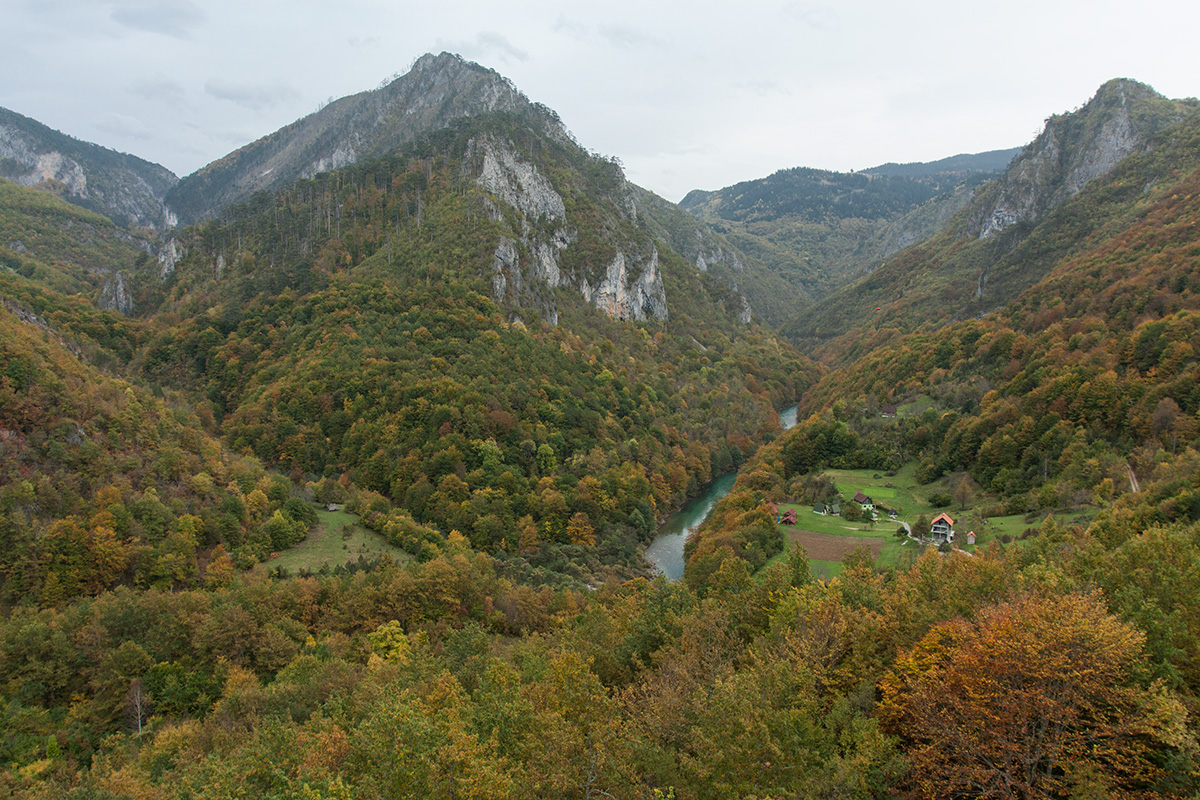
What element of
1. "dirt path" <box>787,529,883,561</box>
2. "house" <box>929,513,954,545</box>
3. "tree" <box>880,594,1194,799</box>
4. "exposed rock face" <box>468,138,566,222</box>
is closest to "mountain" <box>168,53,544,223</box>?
"exposed rock face" <box>468,138,566,222</box>

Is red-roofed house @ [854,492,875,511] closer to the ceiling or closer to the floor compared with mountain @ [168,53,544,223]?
closer to the floor

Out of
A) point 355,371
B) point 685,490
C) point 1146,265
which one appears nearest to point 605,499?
point 685,490

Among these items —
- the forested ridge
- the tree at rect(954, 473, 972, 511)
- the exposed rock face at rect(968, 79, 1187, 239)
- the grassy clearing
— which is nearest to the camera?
the forested ridge

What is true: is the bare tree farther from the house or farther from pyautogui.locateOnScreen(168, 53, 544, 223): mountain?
pyautogui.locateOnScreen(168, 53, 544, 223): mountain

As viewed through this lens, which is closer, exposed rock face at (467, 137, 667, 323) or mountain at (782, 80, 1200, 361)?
exposed rock face at (467, 137, 667, 323)

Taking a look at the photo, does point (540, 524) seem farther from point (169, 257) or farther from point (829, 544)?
point (169, 257)

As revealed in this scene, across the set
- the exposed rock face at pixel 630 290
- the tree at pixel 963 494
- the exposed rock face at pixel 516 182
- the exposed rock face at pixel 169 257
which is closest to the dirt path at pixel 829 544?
the tree at pixel 963 494
